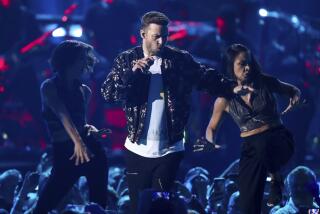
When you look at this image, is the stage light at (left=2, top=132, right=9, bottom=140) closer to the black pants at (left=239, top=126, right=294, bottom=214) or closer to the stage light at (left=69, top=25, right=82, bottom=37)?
the stage light at (left=69, top=25, right=82, bottom=37)

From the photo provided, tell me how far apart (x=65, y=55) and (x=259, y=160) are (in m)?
2.27

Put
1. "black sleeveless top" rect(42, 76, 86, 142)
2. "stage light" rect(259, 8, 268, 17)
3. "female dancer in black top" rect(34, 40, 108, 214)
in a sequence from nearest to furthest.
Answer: "female dancer in black top" rect(34, 40, 108, 214) → "black sleeveless top" rect(42, 76, 86, 142) → "stage light" rect(259, 8, 268, 17)

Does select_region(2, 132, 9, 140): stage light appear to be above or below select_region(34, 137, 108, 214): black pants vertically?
above

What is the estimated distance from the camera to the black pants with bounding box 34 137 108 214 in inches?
296

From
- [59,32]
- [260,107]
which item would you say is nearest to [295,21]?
[59,32]

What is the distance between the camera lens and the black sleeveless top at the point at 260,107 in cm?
742

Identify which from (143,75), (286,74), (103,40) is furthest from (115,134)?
(143,75)

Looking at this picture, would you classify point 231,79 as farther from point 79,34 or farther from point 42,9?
point 42,9

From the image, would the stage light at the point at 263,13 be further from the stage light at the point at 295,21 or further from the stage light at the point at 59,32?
the stage light at the point at 59,32

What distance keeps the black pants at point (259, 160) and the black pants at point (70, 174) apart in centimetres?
145

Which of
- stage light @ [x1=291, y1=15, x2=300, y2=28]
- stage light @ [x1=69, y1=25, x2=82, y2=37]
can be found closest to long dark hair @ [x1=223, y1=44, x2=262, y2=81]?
stage light @ [x1=291, y1=15, x2=300, y2=28]

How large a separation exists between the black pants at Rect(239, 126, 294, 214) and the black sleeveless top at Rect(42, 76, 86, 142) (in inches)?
68.6

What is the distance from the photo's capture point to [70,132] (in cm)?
750

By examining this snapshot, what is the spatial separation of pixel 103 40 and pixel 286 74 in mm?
3517
